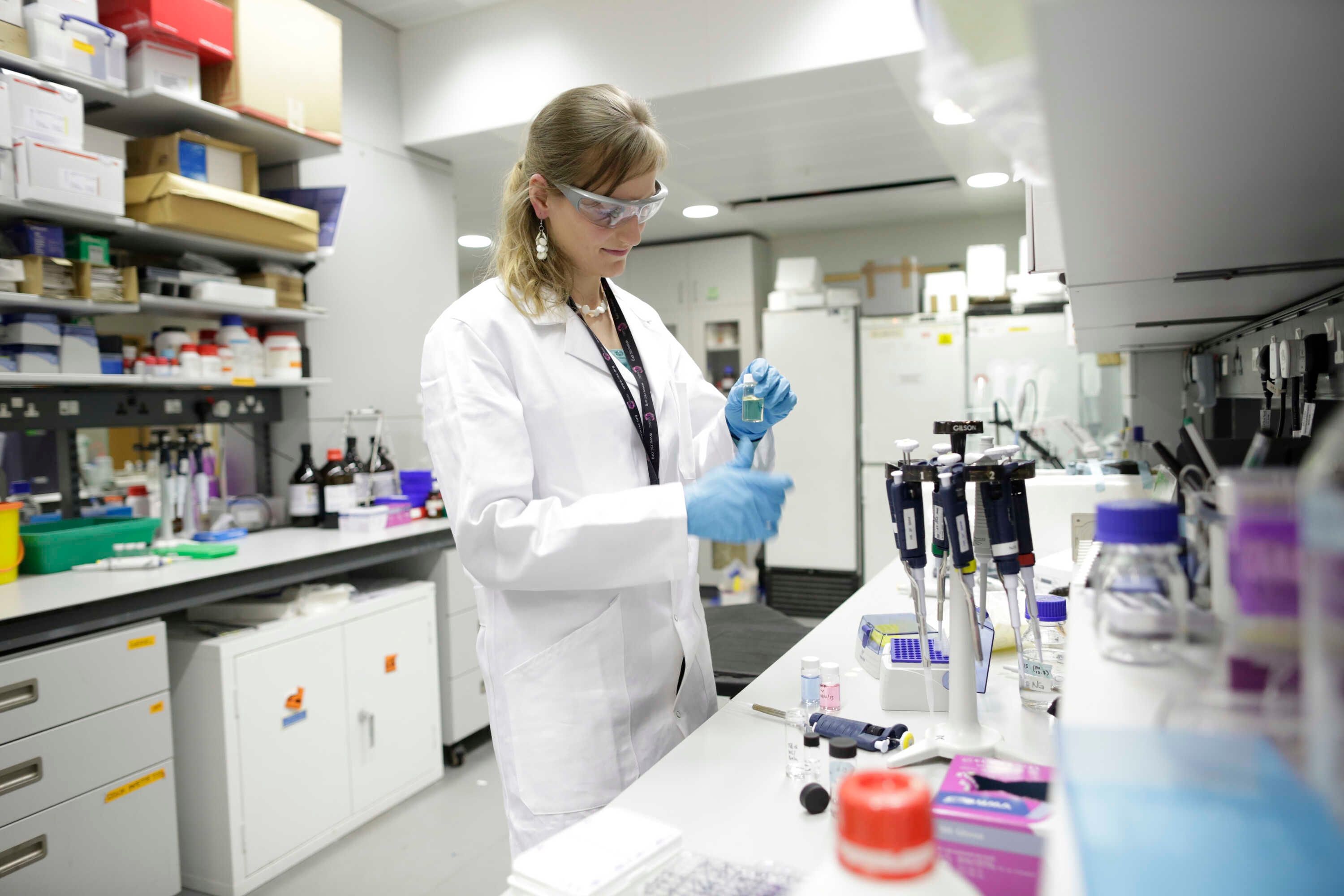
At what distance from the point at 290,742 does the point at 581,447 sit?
5.30ft

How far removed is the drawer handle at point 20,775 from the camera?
170 cm

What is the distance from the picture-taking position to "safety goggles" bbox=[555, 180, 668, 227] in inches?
47.6

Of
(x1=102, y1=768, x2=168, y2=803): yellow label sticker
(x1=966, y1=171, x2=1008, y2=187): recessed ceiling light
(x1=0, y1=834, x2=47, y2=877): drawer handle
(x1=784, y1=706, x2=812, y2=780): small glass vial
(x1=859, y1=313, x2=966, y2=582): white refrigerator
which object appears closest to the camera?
(x1=784, y1=706, x2=812, y2=780): small glass vial

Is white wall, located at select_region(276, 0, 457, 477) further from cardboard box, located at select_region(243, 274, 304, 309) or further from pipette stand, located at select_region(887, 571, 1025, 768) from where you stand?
pipette stand, located at select_region(887, 571, 1025, 768)

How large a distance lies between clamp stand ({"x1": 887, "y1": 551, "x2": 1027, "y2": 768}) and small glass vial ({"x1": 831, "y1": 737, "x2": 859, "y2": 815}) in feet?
0.33

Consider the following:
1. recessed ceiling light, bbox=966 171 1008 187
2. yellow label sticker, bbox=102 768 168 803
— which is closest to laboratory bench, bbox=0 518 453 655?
yellow label sticker, bbox=102 768 168 803

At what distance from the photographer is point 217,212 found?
8.24 ft

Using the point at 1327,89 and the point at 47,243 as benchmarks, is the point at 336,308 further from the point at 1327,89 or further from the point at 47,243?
the point at 1327,89

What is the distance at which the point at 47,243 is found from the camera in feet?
7.38

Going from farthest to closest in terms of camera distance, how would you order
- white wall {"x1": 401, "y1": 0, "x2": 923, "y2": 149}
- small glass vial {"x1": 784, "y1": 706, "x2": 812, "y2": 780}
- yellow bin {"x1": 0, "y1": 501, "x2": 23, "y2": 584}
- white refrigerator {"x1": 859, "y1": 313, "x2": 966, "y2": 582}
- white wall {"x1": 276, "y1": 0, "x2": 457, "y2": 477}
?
white refrigerator {"x1": 859, "y1": 313, "x2": 966, "y2": 582}
white wall {"x1": 276, "y1": 0, "x2": 457, "y2": 477}
white wall {"x1": 401, "y1": 0, "x2": 923, "y2": 149}
yellow bin {"x1": 0, "y1": 501, "x2": 23, "y2": 584}
small glass vial {"x1": 784, "y1": 706, "x2": 812, "y2": 780}

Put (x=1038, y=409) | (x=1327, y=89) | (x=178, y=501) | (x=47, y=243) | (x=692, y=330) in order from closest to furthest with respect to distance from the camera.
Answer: (x=1327, y=89) < (x=47, y=243) < (x=178, y=501) < (x=1038, y=409) < (x=692, y=330)

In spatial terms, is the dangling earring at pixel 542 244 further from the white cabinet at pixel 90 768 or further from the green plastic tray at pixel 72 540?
the green plastic tray at pixel 72 540

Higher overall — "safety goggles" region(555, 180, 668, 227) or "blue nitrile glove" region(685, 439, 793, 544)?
"safety goggles" region(555, 180, 668, 227)

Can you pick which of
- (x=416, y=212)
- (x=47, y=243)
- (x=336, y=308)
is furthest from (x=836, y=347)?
(x=47, y=243)
